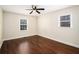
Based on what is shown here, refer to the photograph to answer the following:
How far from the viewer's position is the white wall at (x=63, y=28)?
119 inches

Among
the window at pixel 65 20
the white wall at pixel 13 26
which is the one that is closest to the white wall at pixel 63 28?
the window at pixel 65 20

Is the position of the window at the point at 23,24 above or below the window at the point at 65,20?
below

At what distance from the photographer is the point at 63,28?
11.9 feet

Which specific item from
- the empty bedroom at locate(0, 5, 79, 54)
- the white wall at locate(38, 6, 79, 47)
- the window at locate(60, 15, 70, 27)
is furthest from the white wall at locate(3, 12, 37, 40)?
the window at locate(60, 15, 70, 27)

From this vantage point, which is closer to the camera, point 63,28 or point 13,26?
point 13,26

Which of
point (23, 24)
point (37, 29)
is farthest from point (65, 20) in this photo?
point (23, 24)

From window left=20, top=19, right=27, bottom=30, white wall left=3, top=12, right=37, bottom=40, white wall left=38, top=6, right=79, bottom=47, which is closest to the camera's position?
white wall left=3, top=12, right=37, bottom=40

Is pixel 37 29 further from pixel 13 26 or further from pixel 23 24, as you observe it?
pixel 13 26

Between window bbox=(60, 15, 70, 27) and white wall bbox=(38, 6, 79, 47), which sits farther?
window bbox=(60, 15, 70, 27)

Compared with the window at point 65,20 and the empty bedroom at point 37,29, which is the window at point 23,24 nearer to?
the empty bedroom at point 37,29

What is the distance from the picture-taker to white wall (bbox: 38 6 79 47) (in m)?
3.02

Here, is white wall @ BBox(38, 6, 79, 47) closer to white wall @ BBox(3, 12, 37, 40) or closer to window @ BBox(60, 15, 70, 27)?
window @ BBox(60, 15, 70, 27)

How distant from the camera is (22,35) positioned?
2207 millimetres
